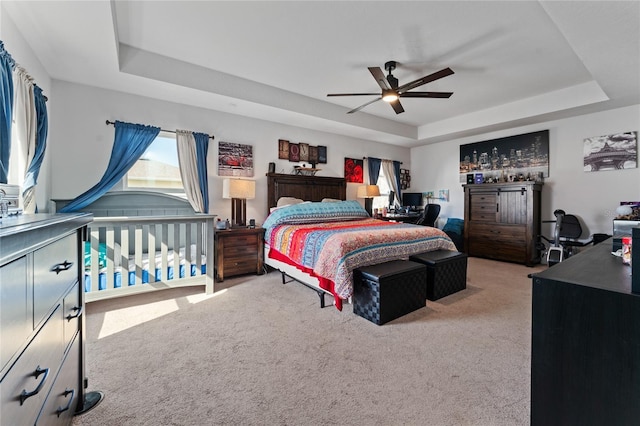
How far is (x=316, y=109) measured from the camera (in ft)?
15.0

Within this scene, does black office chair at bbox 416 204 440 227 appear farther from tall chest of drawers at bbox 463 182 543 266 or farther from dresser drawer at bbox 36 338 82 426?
dresser drawer at bbox 36 338 82 426

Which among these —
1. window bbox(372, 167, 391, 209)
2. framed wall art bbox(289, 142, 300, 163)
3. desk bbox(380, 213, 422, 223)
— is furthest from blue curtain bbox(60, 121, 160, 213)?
window bbox(372, 167, 391, 209)

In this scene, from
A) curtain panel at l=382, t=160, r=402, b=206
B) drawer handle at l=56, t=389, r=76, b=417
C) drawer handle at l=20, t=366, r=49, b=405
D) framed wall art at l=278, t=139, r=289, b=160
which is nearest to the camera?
drawer handle at l=20, t=366, r=49, b=405

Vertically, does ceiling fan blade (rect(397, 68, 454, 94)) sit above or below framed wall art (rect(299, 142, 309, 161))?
above

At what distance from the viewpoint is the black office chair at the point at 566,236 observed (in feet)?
14.3

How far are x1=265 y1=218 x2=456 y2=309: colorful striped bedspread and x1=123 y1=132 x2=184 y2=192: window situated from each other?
1.77 meters

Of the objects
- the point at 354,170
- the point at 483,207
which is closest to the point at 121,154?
the point at 354,170

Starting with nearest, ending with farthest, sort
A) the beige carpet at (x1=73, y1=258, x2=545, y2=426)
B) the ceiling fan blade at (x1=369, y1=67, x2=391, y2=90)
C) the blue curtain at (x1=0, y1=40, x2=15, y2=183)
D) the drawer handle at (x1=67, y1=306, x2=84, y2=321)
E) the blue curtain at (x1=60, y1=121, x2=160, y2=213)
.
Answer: the drawer handle at (x1=67, y1=306, x2=84, y2=321) → the beige carpet at (x1=73, y1=258, x2=545, y2=426) → the blue curtain at (x1=0, y1=40, x2=15, y2=183) → the ceiling fan blade at (x1=369, y1=67, x2=391, y2=90) → the blue curtain at (x1=60, y1=121, x2=160, y2=213)

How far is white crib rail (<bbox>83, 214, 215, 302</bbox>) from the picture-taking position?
2.81 m

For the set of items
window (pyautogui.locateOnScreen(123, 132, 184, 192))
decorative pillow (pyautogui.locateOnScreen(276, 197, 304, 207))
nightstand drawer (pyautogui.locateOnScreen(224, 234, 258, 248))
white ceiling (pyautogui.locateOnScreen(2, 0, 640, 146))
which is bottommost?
nightstand drawer (pyautogui.locateOnScreen(224, 234, 258, 248))

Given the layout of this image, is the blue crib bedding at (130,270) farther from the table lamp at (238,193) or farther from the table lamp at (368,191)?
the table lamp at (368,191)

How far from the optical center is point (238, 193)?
4035 millimetres

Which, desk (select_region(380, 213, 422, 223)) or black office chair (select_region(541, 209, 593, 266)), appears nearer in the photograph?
black office chair (select_region(541, 209, 593, 266))

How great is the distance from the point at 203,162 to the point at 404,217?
4.01 m
